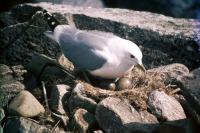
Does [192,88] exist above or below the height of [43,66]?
above

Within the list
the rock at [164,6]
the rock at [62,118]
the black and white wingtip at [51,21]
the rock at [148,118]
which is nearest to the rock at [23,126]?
the rock at [62,118]

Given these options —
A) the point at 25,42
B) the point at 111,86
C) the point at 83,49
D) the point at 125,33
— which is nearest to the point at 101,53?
the point at 83,49

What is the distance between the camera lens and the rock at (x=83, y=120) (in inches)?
206

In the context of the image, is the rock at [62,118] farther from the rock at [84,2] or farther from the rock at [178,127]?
the rock at [84,2]

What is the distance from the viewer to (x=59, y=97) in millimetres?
5465

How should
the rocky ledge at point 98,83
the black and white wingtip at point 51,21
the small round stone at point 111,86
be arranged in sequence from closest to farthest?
1. the rocky ledge at point 98,83
2. the small round stone at point 111,86
3. the black and white wingtip at point 51,21

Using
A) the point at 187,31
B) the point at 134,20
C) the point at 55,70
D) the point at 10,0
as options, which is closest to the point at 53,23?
the point at 55,70

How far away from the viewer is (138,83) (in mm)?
5738

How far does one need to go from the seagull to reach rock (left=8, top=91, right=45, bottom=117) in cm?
55

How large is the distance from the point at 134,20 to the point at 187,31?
0.56 metres

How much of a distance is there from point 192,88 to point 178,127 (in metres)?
0.35

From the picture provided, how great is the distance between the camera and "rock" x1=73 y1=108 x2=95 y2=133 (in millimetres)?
5238

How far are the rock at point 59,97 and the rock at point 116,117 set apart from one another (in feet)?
1.18

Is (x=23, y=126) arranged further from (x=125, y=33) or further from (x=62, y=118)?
(x=125, y=33)
